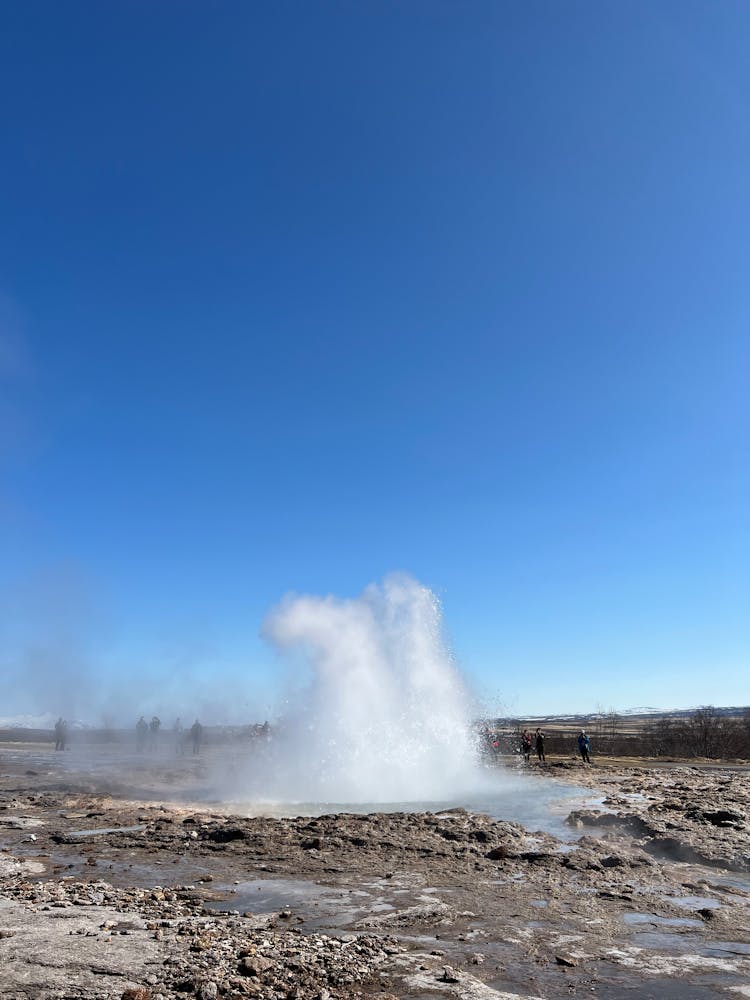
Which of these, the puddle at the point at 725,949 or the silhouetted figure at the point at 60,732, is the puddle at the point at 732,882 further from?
the silhouetted figure at the point at 60,732

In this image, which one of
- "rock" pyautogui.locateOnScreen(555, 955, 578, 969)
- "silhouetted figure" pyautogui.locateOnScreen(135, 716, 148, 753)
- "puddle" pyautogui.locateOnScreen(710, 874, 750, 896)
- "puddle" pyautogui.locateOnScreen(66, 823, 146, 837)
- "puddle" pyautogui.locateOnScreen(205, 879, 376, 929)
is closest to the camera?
"rock" pyautogui.locateOnScreen(555, 955, 578, 969)

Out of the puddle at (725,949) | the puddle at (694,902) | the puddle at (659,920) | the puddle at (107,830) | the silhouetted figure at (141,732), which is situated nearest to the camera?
the puddle at (725,949)

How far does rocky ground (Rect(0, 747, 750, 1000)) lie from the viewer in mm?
5961

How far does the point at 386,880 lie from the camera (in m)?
9.94

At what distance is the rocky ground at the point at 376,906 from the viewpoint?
596 centimetres

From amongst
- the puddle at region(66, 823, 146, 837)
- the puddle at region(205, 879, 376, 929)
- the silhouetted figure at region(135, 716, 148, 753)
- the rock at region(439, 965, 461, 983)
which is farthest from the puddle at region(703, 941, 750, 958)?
the silhouetted figure at region(135, 716, 148, 753)

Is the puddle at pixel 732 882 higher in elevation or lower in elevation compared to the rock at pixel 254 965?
lower

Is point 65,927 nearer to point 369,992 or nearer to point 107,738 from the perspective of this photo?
point 369,992

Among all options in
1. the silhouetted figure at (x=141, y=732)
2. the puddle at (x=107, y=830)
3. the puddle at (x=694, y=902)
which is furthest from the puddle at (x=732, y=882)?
the silhouetted figure at (x=141, y=732)

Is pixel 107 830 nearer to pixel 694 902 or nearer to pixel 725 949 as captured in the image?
pixel 694 902

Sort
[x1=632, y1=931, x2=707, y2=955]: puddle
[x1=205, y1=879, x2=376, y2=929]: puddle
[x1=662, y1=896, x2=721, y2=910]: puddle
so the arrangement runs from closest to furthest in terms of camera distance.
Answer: [x1=632, y1=931, x2=707, y2=955]: puddle
[x1=205, y1=879, x2=376, y2=929]: puddle
[x1=662, y1=896, x2=721, y2=910]: puddle

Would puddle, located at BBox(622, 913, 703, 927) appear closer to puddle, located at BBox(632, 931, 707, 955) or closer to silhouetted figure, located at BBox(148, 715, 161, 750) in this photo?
puddle, located at BBox(632, 931, 707, 955)

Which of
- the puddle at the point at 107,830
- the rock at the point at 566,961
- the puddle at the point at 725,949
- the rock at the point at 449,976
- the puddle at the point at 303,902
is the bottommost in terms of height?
the puddle at the point at 725,949

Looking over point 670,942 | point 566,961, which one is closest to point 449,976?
point 566,961
